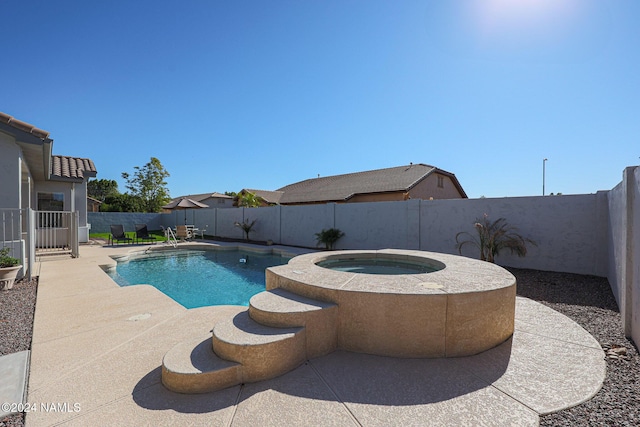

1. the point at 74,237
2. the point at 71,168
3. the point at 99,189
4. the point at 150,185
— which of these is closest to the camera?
the point at 74,237

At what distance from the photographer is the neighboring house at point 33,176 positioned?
269 inches

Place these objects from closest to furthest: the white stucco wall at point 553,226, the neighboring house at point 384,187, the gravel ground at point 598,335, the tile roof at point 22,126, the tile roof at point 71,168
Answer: the gravel ground at point 598,335, the tile roof at point 22,126, the white stucco wall at point 553,226, the tile roof at point 71,168, the neighboring house at point 384,187

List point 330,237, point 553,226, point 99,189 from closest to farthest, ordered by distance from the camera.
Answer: point 553,226 < point 330,237 < point 99,189

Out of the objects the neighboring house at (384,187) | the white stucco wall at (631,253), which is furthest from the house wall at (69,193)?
the white stucco wall at (631,253)

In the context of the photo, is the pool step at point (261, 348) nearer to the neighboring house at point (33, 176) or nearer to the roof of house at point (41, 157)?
the neighboring house at point (33, 176)

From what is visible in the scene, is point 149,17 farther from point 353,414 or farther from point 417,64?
point 353,414

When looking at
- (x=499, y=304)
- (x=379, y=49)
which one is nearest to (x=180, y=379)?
(x=499, y=304)

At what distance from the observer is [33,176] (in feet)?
38.5

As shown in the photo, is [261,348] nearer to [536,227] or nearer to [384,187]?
[536,227]

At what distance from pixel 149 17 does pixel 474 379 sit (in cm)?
1150

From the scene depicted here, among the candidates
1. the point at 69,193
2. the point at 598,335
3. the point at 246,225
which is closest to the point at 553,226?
the point at 598,335

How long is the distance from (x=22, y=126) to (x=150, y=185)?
31.2 metres

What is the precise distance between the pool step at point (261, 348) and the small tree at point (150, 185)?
3757 cm

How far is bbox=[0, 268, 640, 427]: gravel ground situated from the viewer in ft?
7.16
